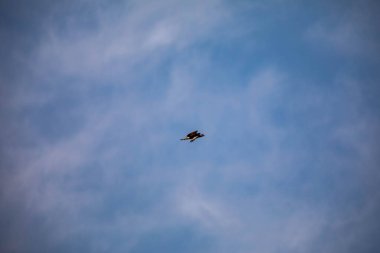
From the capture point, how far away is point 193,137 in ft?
60.8
